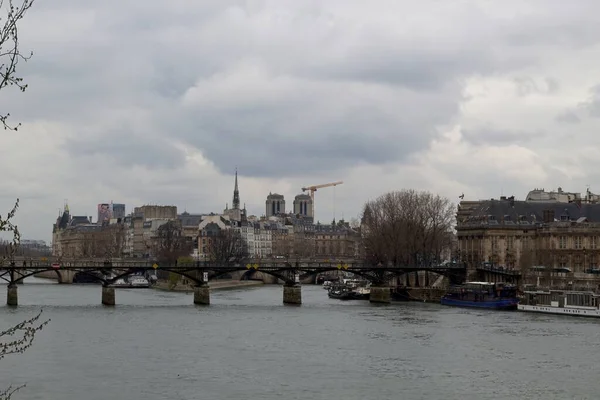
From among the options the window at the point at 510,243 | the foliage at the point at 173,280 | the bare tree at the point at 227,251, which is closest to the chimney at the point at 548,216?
the window at the point at 510,243

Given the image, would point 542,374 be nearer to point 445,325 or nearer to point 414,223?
point 445,325

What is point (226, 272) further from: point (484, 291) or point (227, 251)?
point (227, 251)

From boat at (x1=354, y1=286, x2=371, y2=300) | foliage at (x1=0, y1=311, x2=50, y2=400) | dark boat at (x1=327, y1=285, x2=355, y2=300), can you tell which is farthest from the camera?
boat at (x1=354, y1=286, x2=371, y2=300)

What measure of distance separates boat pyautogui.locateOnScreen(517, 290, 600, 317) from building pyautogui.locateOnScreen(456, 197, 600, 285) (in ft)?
58.2

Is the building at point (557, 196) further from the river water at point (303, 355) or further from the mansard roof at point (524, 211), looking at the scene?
the river water at point (303, 355)

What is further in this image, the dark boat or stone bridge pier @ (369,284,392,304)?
the dark boat

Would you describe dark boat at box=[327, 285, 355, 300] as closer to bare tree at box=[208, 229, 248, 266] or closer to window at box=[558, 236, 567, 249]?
window at box=[558, 236, 567, 249]

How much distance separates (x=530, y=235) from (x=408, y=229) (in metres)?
15.6

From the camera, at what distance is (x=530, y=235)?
11062cm

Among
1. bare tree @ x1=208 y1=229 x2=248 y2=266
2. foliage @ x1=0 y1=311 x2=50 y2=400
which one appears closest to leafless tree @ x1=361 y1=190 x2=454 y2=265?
bare tree @ x1=208 y1=229 x2=248 y2=266

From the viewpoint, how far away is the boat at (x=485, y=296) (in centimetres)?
8038

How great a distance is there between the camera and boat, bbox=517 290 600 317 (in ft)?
238

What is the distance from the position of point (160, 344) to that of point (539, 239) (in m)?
63.0

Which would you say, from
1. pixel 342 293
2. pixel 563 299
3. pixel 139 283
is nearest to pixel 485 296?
pixel 563 299
